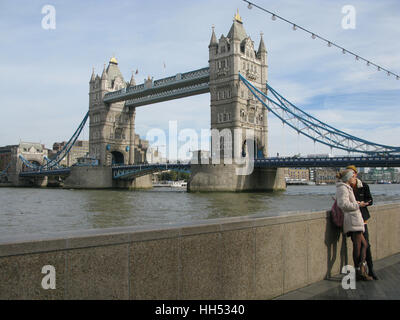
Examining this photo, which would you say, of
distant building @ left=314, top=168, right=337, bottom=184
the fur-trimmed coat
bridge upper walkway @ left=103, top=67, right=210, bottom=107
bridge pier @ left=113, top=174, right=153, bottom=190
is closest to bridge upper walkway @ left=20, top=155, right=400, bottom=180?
bridge pier @ left=113, top=174, right=153, bottom=190

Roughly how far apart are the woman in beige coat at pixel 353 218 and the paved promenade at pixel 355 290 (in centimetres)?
21

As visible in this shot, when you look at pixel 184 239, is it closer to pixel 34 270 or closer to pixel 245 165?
A: pixel 34 270

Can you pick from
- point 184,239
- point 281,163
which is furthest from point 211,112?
point 184,239

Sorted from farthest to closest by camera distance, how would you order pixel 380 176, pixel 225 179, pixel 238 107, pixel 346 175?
pixel 380 176, pixel 238 107, pixel 225 179, pixel 346 175

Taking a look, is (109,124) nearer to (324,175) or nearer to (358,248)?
(358,248)

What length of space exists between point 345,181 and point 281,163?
108 ft

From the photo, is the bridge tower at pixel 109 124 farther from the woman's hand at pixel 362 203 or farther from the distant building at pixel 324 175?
the distant building at pixel 324 175

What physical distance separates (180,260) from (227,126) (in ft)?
132

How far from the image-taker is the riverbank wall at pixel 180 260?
2.30 metres

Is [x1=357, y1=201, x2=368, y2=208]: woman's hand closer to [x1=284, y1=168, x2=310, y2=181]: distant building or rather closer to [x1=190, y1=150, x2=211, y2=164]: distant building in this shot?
[x1=190, y1=150, x2=211, y2=164]: distant building

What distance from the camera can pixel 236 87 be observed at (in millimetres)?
42312

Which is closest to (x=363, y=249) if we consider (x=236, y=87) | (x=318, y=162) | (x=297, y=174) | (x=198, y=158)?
(x=318, y=162)
